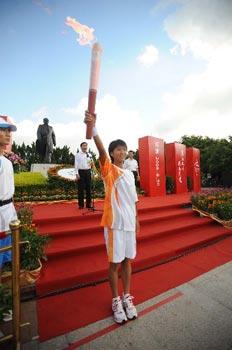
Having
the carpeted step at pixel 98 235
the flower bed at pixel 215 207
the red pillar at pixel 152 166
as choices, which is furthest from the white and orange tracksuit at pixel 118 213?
the red pillar at pixel 152 166

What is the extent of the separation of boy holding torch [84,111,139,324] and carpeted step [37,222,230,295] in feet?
3.01

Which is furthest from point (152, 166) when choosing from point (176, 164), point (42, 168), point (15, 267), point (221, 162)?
point (221, 162)

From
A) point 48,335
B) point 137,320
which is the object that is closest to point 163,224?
point 137,320

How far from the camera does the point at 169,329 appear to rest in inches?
100.0

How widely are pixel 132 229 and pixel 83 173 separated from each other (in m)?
4.16

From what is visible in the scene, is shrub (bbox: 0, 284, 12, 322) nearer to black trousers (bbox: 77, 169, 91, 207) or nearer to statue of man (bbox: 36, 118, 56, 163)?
black trousers (bbox: 77, 169, 91, 207)

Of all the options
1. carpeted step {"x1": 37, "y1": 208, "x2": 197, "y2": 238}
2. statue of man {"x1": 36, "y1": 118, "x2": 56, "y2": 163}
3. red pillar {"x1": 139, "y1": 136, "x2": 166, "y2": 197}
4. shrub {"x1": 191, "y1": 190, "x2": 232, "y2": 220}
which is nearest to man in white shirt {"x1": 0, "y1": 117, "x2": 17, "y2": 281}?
carpeted step {"x1": 37, "y1": 208, "x2": 197, "y2": 238}

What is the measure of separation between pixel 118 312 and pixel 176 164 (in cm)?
1092

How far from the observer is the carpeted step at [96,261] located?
338cm

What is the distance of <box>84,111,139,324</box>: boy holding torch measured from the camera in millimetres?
2631

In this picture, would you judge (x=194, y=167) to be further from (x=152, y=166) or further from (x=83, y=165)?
(x=83, y=165)

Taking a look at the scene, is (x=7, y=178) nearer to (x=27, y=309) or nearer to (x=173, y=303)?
(x=27, y=309)

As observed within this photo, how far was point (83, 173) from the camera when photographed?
668cm

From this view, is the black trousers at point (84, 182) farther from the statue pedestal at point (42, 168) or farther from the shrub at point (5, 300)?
the statue pedestal at point (42, 168)
